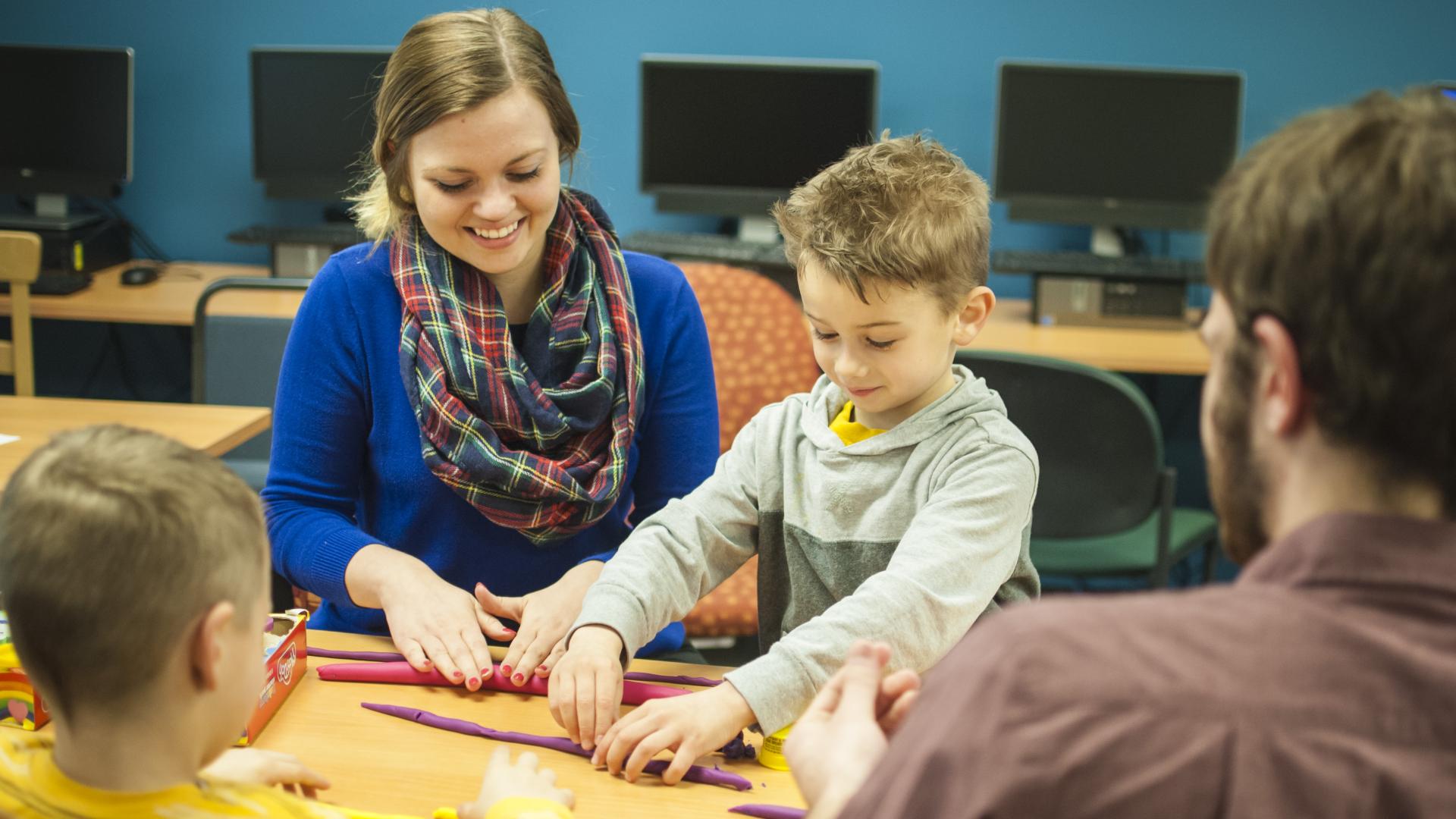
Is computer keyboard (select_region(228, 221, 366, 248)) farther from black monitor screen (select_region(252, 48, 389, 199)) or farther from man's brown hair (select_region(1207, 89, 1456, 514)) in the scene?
man's brown hair (select_region(1207, 89, 1456, 514))

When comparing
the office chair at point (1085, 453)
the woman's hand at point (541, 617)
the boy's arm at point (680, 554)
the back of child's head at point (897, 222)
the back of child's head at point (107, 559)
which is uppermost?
the back of child's head at point (897, 222)

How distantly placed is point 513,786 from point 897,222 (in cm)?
57

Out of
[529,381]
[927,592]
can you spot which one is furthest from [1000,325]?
[927,592]

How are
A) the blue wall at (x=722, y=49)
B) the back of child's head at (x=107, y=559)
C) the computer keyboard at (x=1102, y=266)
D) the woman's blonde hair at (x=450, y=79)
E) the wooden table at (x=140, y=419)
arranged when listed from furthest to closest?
the blue wall at (x=722, y=49) < the computer keyboard at (x=1102, y=266) < the wooden table at (x=140, y=419) < the woman's blonde hair at (x=450, y=79) < the back of child's head at (x=107, y=559)

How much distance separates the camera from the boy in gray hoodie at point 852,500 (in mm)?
1034

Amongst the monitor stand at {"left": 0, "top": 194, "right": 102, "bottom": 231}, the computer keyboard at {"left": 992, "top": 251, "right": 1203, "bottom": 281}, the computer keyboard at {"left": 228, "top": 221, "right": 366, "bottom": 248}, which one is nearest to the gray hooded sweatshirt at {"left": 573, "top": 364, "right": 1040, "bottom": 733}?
the computer keyboard at {"left": 992, "top": 251, "right": 1203, "bottom": 281}

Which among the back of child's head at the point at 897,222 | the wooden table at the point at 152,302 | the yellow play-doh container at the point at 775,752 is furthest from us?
the wooden table at the point at 152,302

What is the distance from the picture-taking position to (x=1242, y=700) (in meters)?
0.54

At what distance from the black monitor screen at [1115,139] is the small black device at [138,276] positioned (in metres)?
2.34

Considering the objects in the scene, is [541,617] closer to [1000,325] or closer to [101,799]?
[101,799]

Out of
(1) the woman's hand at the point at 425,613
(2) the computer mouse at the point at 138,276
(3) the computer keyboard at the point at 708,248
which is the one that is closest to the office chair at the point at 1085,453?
(3) the computer keyboard at the point at 708,248

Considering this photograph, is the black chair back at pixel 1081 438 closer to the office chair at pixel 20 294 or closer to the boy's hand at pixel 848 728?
the boy's hand at pixel 848 728

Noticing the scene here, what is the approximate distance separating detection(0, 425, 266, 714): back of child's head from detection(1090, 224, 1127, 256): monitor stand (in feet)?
10.4

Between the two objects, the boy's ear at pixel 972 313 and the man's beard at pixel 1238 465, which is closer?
the man's beard at pixel 1238 465
